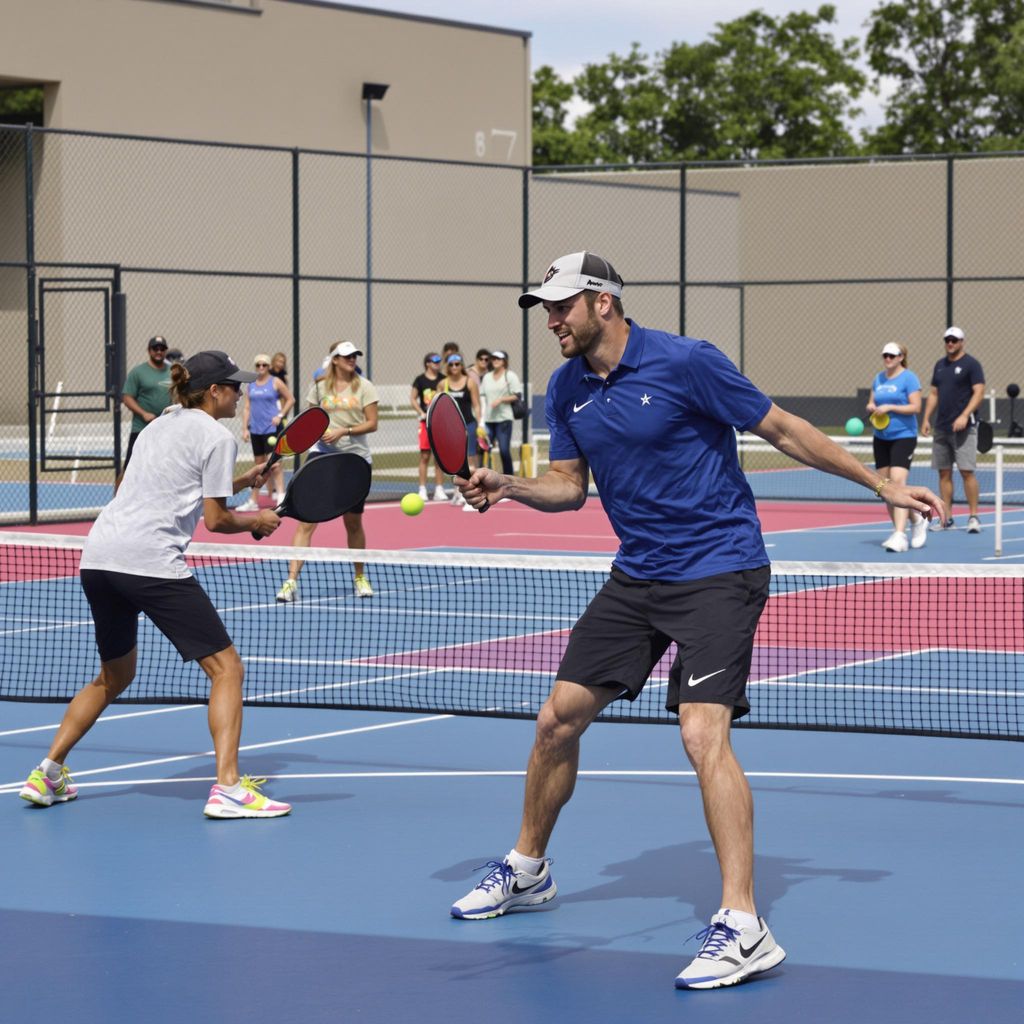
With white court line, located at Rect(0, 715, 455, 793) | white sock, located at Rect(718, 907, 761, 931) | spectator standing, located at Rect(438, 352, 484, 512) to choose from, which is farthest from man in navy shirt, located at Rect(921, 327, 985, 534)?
white sock, located at Rect(718, 907, 761, 931)

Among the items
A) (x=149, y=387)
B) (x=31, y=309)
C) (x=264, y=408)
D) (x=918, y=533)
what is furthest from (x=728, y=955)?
(x=264, y=408)

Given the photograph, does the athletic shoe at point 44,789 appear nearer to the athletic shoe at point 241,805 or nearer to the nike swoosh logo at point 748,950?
the athletic shoe at point 241,805

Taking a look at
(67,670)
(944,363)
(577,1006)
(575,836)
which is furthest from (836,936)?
(944,363)

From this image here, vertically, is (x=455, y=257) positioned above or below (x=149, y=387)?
above

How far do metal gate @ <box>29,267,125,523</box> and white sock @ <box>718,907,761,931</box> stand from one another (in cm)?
1326

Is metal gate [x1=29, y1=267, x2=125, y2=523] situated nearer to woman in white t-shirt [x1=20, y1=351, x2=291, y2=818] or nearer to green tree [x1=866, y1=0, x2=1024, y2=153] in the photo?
woman in white t-shirt [x1=20, y1=351, x2=291, y2=818]

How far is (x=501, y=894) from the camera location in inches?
231

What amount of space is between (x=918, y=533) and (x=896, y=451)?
111 centimetres

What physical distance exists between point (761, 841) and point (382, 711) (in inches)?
114

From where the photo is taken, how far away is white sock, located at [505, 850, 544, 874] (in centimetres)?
588

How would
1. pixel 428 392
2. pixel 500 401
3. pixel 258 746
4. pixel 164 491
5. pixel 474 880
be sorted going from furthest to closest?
1. pixel 428 392
2. pixel 500 401
3. pixel 258 746
4. pixel 164 491
5. pixel 474 880

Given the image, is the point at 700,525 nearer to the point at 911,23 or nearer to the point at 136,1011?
the point at 136,1011

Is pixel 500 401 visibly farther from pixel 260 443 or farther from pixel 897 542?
pixel 897 542

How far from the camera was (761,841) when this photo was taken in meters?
6.81
